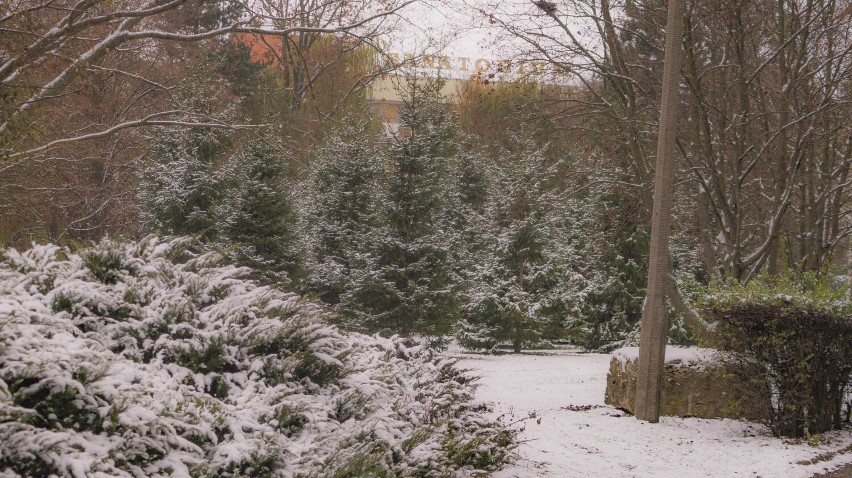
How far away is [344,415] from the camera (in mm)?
5121

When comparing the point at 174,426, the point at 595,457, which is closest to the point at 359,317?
the point at 595,457

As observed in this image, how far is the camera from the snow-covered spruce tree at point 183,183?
22.0 metres

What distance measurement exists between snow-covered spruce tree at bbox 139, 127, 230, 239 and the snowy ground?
13112 mm

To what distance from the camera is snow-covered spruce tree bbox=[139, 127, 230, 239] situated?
22031mm

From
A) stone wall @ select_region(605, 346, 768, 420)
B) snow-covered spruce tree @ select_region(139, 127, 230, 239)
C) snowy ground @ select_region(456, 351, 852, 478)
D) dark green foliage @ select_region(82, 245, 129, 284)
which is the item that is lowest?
snowy ground @ select_region(456, 351, 852, 478)

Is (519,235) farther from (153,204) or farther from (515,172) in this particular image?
(153,204)

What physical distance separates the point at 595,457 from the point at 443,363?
1.88 metres

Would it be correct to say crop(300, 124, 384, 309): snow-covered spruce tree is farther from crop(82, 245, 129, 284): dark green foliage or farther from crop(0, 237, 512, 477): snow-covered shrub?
crop(82, 245, 129, 284): dark green foliage

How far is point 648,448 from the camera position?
27.1ft

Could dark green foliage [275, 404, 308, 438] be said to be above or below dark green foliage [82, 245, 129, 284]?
below

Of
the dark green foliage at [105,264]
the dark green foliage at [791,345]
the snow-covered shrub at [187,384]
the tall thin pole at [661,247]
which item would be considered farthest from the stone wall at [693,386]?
the dark green foliage at [105,264]

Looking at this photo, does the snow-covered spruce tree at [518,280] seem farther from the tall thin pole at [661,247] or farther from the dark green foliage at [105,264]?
the dark green foliage at [105,264]

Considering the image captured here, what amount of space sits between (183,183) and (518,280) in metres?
9.92

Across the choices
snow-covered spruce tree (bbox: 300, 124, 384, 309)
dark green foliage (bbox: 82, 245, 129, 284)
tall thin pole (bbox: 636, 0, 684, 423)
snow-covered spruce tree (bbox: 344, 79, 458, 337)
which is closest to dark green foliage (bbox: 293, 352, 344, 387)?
dark green foliage (bbox: 82, 245, 129, 284)
